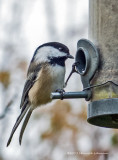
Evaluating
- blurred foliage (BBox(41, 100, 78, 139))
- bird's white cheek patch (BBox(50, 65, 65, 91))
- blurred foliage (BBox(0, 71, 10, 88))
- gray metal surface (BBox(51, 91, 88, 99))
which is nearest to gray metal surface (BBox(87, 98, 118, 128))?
gray metal surface (BBox(51, 91, 88, 99))

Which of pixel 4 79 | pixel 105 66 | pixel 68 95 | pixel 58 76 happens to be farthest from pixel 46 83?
pixel 105 66

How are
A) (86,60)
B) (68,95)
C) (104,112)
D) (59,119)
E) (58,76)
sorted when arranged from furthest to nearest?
1. (59,119)
2. (58,76)
3. (86,60)
4. (68,95)
5. (104,112)

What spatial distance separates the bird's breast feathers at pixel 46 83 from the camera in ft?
19.0

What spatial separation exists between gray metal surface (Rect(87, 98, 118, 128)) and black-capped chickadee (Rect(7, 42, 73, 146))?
101 cm

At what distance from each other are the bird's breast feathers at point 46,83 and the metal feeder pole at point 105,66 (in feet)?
2.88

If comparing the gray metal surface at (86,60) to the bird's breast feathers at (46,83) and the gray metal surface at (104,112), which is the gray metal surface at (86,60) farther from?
the bird's breast feathers at (46,83)

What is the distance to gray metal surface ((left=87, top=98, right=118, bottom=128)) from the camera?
452cm

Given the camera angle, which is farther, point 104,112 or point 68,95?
point 68,95

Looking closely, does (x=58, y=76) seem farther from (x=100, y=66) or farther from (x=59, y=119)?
(x=59, y=119)

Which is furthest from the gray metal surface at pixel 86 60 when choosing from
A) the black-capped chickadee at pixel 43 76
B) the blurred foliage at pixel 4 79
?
the blurred foliage at pixel 4 79

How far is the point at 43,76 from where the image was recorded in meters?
5.93

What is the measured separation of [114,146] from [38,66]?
1503 millimetres

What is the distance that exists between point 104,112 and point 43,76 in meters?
1.56

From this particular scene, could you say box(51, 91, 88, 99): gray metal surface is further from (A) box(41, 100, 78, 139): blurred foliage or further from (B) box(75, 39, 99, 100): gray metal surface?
(A) box(41, 100, 78, 139): blurred foliage
